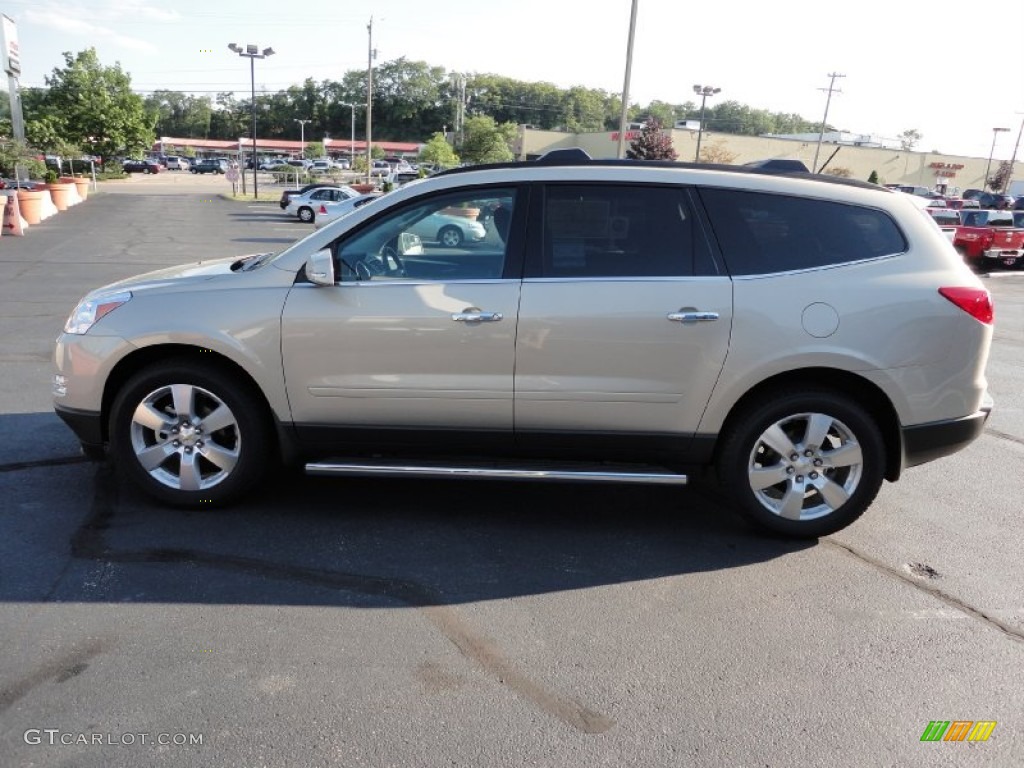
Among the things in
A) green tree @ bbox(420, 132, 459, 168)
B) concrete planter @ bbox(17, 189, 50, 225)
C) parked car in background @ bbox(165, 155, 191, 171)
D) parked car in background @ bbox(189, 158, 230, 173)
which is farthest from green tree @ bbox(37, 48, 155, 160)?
concrete planter @ bbox(17, 189, 50, 225)

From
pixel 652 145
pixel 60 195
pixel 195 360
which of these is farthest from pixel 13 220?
pixel 652 145

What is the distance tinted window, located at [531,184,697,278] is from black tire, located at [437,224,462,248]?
503 mm

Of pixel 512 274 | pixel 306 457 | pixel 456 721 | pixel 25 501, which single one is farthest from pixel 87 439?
pixel 456 721

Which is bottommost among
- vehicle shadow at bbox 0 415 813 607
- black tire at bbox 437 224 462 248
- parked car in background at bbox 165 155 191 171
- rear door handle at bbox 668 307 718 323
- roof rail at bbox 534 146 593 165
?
parked car in background at bbox 165 155 191 171

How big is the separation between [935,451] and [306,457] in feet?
10.9

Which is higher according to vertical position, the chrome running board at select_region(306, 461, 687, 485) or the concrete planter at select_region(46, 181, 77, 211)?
the chrome running board at select_region(306, 461, 687, 485)

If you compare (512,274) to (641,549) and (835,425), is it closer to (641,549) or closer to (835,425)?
(641,549)

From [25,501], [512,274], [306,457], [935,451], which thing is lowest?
[25,501]

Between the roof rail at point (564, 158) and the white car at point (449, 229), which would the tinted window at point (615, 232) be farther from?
the white car at point (449, 229)

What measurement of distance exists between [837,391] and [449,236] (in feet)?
7.16

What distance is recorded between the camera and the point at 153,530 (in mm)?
3977

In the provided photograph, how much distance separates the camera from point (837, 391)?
4004 millimetres

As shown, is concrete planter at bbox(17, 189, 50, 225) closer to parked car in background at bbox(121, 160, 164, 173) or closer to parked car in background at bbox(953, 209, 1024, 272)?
parked car in background at bbox(953, 209, 1024, 272)

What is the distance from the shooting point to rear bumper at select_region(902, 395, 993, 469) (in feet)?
13.0
